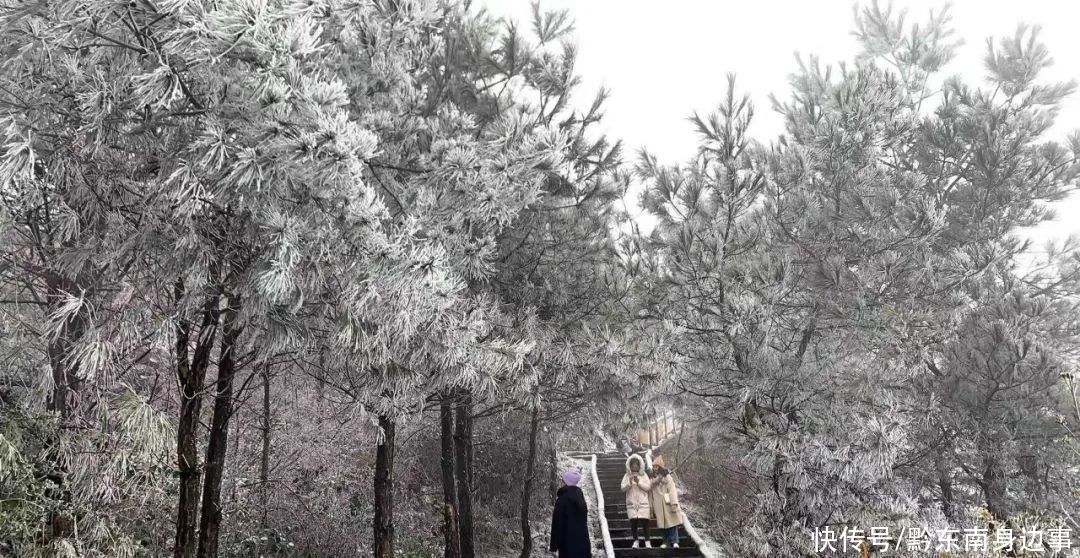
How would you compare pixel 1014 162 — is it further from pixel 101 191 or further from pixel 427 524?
pixel 427 524

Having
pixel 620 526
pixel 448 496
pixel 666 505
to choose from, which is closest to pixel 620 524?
pixel 620 526

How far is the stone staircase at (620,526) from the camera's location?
10844 mm

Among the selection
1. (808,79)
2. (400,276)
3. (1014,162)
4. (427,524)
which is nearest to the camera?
(400,276)

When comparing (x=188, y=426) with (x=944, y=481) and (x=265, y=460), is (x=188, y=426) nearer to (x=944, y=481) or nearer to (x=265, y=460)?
(x=265, y=460)

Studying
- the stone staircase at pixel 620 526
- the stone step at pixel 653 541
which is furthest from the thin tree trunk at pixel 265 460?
the stone step at pixel 653 541

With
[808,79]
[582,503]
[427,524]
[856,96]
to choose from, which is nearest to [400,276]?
→ [582,503]

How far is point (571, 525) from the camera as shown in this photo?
7.96 m

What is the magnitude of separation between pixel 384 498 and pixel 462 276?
269 cm

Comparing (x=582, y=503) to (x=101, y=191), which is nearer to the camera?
(x=101, y=191)

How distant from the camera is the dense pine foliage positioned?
458cm

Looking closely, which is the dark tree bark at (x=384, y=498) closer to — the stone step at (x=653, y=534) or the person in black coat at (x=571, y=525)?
the person in black coat at (x=571, y=525)

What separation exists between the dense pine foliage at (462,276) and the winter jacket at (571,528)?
4.12 feet

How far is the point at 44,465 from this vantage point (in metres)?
4.94

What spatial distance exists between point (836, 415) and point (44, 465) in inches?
313
